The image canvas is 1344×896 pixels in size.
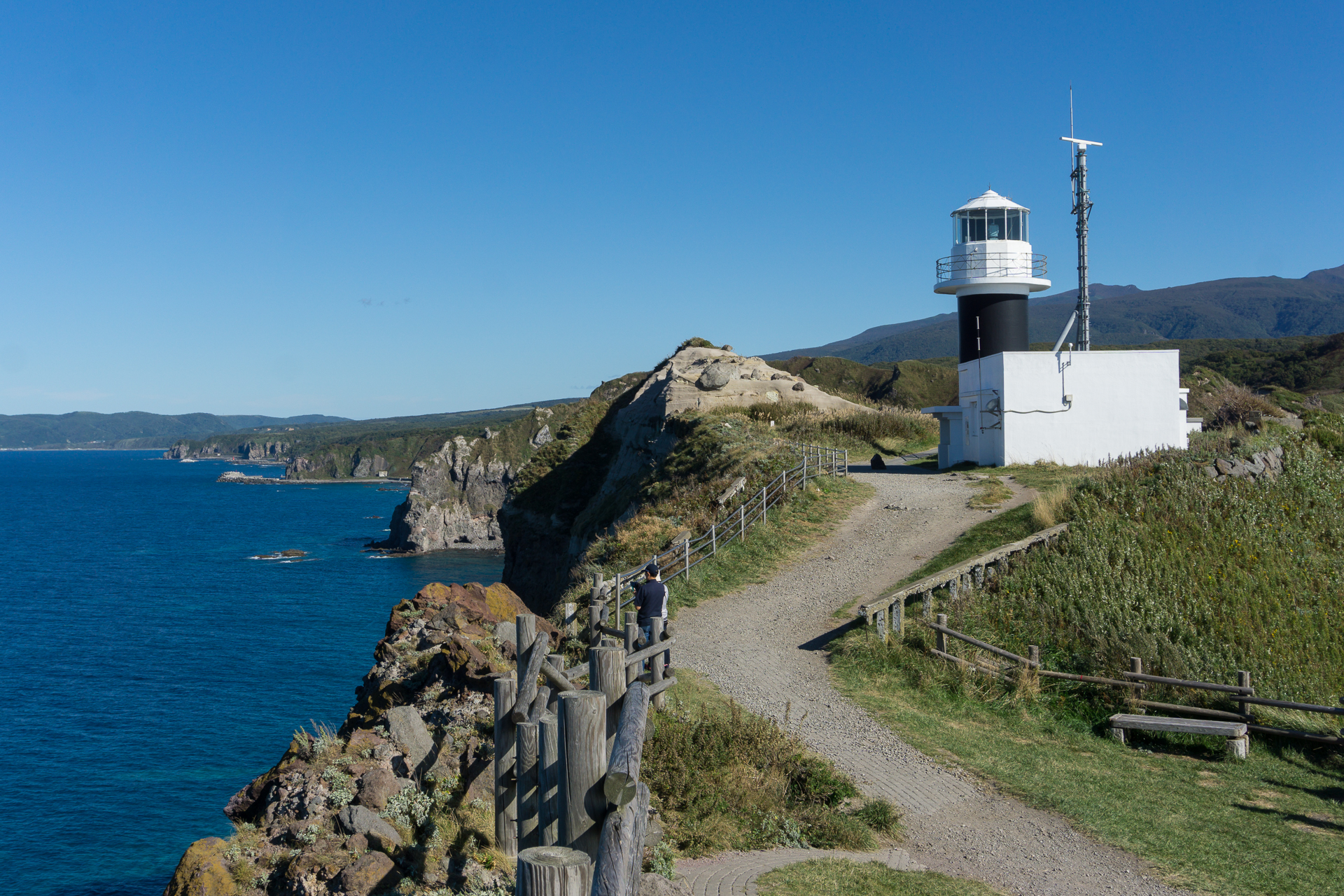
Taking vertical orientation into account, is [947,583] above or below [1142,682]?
above

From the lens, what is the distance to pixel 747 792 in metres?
8.39

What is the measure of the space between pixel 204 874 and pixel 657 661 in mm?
5053

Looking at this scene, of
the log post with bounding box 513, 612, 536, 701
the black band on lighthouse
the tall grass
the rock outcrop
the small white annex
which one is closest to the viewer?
the log post with bounding box 513, 612, 536, 701

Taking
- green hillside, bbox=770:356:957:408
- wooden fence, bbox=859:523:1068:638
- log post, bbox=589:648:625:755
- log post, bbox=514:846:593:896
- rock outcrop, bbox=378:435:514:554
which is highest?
green hillside, bbox=770:356:957:408

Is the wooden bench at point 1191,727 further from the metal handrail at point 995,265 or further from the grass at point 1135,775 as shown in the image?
the metal handrail at point 995,265

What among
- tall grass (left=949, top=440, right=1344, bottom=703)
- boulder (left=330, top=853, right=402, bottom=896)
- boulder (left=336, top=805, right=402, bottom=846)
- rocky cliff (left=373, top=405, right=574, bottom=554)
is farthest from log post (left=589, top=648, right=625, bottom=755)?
rocky cliff (left=373, top=405, right=574, bottom=554)

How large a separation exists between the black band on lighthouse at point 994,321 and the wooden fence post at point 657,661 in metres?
22.9

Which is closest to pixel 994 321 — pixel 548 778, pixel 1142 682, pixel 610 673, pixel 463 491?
pixel 1142 682

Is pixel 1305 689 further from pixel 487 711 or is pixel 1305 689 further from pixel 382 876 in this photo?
pixel 382 876

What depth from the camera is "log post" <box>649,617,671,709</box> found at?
9.62 metres

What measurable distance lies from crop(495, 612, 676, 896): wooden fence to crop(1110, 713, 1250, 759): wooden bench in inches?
326

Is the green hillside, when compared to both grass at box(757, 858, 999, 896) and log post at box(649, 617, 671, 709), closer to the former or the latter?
log post at box(649, 617, 671, 709)

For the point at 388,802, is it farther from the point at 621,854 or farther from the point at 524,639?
the point at 621,854

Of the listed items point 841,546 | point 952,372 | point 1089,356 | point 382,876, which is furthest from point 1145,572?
point 952,372
